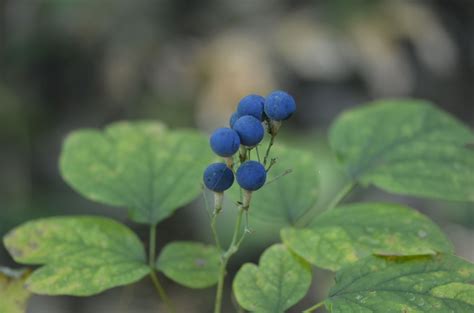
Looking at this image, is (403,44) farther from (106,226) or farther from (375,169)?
(106,226)

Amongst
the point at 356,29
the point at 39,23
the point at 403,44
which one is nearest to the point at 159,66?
the point at 39,23

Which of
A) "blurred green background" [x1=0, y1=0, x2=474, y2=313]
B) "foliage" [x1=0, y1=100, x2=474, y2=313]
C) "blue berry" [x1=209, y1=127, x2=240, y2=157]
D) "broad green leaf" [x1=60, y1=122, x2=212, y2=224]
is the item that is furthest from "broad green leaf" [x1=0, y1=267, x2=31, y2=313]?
"blurred green background" [x1=0, y1=0, x2=474, y2=313]

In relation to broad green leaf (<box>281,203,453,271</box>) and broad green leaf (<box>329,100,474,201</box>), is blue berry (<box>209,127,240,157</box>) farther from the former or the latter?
broad green leaf (<box>329,100,474,201</box>)

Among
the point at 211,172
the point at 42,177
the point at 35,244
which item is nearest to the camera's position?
the point at 211,172

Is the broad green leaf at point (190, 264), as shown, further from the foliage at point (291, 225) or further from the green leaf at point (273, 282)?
the green leaf at point (273, 282)

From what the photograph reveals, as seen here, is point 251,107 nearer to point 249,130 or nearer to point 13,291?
point 249,130

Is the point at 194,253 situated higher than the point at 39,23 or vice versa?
the point at 39,23

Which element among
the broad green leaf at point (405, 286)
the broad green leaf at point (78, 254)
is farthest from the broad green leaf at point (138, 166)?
the broad green leaf at point (405, 286)

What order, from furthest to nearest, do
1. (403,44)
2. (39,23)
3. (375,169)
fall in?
(403,44)
(39,23)
(375,169)
